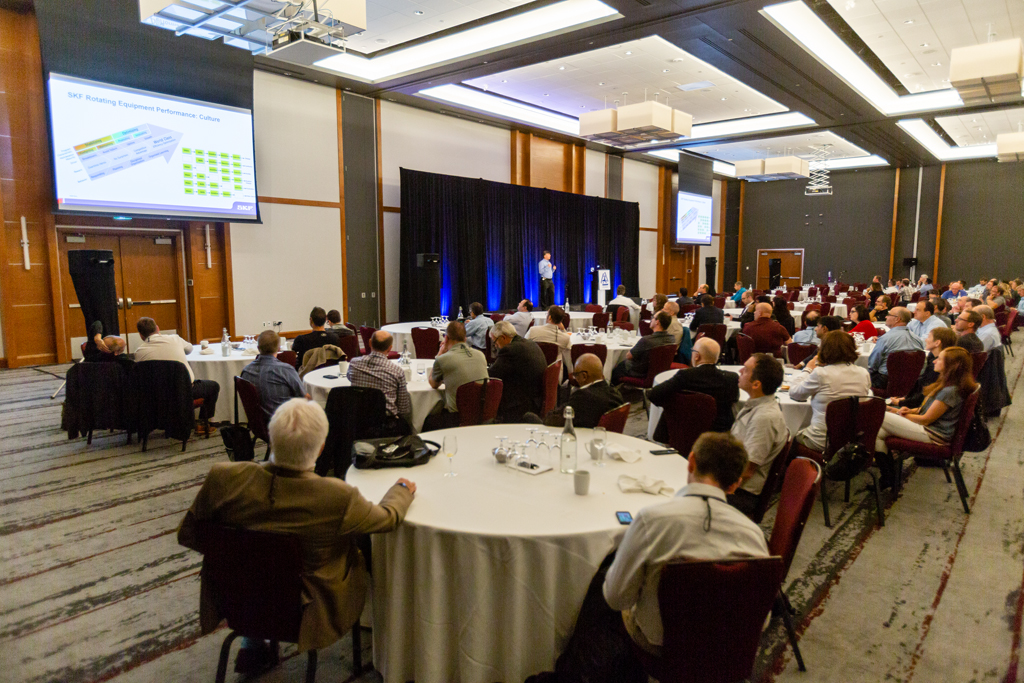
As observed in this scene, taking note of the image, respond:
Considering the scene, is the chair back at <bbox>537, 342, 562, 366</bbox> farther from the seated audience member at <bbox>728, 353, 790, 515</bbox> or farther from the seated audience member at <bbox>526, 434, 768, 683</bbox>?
the seated audience member at <bbox>526, 434, 768, 683</bbox>

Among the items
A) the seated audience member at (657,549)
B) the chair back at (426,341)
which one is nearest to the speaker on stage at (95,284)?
the chair back at (426,341)

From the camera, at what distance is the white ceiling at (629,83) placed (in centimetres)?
1045

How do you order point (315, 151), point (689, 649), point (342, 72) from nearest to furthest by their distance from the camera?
point (689, 649), point (342, 72), point (315, 151)

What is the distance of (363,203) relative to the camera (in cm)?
1216

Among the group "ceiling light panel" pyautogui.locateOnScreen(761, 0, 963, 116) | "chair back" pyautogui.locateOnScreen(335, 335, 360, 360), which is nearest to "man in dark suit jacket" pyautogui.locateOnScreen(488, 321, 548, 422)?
"chair back" pyautogui.locateOnScreen(335, 335, 360, 360)

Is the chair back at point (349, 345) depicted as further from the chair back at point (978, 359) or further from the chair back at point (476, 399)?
the chair back at point (978, 359)

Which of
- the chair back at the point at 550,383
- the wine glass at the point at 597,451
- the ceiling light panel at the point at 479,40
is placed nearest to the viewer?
the wine glass at the point at 597,451

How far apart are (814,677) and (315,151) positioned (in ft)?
36.2

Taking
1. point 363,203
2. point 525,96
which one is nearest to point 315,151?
point 363,203

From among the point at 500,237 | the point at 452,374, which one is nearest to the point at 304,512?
the point at 452,374

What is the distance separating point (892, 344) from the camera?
6000mm

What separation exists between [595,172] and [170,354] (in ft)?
46.5

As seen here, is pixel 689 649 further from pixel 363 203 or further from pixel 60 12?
pixel 363 203

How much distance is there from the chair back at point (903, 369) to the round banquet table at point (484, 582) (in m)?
4.35
